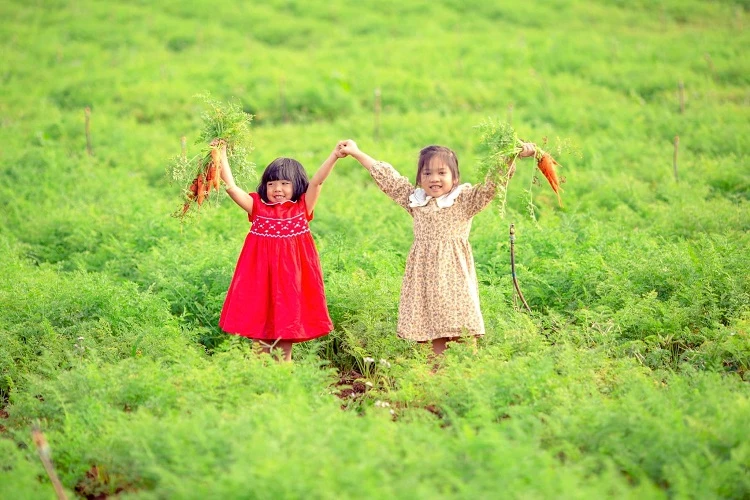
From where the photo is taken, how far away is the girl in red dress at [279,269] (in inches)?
234

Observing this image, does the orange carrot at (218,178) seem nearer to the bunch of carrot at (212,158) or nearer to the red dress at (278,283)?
the bunch of carrot at (212,158)

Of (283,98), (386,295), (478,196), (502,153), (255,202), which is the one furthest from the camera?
(283,98)

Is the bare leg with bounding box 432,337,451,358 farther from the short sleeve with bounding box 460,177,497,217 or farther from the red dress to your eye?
the short sleeve with bounding box 460,177,497,217

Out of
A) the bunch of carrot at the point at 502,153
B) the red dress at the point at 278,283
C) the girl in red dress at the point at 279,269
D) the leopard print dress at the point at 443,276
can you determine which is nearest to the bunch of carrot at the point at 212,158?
the girl in red dress at the point at 279,269

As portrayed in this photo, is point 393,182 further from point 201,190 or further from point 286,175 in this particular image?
point 201,190

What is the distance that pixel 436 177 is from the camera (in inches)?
233

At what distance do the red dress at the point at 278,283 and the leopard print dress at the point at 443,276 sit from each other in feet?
2.18

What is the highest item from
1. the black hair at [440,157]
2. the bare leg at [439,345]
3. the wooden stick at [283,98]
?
the black hair at [440,157]

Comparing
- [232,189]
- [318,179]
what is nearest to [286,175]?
[318,179]

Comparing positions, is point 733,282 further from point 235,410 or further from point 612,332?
point 235,410

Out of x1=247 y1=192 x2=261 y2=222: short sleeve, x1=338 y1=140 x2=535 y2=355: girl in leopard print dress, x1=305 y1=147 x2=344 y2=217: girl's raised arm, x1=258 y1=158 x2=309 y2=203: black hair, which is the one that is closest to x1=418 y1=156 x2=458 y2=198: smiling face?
x1=338 y1=140 x2=535 y2=355: girl in leopard print dress

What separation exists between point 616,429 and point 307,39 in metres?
16.8

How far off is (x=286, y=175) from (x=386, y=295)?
54.8 inches

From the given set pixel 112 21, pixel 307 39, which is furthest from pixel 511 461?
pixel 112 21
